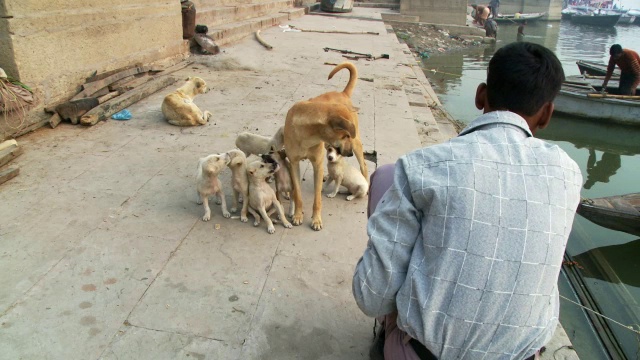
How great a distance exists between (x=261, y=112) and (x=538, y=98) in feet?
16.9

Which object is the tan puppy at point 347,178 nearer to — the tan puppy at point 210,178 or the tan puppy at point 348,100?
the tan puppy at point 348,100

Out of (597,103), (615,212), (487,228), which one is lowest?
(615,212)

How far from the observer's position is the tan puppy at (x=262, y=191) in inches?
141

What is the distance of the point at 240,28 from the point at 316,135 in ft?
30.7

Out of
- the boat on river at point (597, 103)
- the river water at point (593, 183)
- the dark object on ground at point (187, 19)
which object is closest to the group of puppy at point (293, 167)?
the river water at point (593, 183)

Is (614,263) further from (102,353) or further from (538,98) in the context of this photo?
(102,353)

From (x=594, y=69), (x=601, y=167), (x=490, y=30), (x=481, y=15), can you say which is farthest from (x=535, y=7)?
(x=601, y=167)

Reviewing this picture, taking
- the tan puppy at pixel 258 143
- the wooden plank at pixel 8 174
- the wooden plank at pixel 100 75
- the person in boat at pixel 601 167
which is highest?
the wooden plank at pixel 100 75

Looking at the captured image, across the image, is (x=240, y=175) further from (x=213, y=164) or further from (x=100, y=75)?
(x=100, y=75)

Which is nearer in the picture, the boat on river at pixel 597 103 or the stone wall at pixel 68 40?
the stone wall at pixel 68 40

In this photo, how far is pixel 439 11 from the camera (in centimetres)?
2383

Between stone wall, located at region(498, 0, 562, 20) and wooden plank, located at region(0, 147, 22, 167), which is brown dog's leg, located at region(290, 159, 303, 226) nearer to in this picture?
wooden plank, located at region(0, 147, 22, 167)

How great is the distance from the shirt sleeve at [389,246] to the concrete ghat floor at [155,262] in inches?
36.7

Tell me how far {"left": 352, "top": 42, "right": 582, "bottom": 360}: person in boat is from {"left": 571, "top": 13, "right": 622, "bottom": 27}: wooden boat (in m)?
49.6
